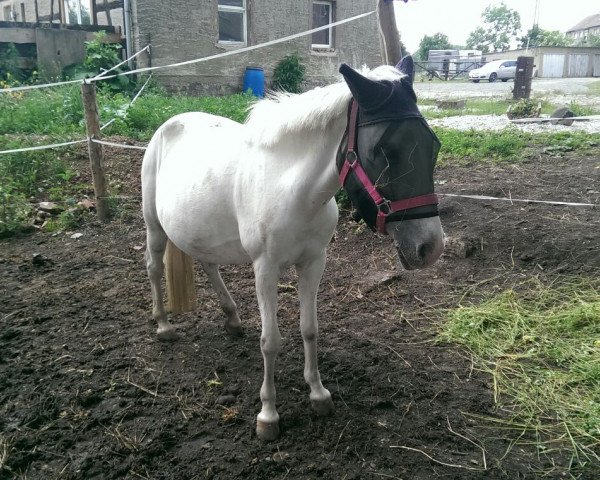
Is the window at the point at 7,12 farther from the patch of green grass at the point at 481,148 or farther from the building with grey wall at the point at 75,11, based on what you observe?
the patch of green grass at the point at 481,148

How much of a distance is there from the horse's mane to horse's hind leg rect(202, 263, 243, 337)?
1314 millimetres

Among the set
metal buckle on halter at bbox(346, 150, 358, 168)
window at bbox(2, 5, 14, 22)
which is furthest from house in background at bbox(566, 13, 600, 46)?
metal buckle on halter at bbox(346, 150, 358, 168)

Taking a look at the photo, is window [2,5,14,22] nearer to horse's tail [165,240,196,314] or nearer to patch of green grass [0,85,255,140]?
patch of green grass [0,85,255,140]

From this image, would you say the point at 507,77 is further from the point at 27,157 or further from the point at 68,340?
the point at 68,340

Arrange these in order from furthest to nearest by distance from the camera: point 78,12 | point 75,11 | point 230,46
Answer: point 75,11 → point 78,12 → point 230,46

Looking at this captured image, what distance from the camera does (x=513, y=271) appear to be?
3.97 meters

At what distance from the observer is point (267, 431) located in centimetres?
239

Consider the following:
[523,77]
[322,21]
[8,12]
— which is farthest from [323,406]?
[8,12]

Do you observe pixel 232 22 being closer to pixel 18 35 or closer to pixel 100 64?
pixel 100 64

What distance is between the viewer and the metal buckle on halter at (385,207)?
179 centimetres

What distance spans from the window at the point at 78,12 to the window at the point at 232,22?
3.67 metres

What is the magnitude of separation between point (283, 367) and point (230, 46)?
38.0 feet

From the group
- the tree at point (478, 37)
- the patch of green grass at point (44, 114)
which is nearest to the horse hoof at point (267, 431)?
the patch of green grass at point (44, 114)

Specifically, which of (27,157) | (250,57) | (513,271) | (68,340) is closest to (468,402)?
(513,271)
